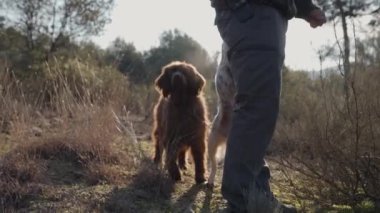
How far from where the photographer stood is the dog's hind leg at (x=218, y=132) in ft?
16.9

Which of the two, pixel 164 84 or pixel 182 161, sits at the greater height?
pixel 164 84

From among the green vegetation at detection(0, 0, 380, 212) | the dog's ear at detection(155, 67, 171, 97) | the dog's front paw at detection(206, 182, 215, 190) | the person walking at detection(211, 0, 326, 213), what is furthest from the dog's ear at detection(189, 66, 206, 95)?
the person walking at detection(211, 0, 326, 213)

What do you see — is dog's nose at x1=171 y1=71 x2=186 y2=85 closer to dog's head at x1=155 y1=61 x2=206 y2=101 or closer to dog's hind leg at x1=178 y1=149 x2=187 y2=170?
dog's head at x1=155 y1=61 x2=206 y2=101

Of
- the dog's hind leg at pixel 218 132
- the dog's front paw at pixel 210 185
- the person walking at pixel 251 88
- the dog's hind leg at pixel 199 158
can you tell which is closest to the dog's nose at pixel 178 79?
the dog's hind leg at pixel 199 158

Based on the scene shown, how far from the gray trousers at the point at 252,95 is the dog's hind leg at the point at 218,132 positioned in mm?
1448

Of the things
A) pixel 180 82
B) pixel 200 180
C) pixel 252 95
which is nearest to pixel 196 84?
pixel 180 82

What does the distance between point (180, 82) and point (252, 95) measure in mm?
2611

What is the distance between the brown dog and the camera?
5820 mm

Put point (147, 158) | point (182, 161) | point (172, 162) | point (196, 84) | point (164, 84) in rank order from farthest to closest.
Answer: point (182, 161), point (164, 84), point (196, 84), point (172, 162), point (147, 158)

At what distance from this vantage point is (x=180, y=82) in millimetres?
6043

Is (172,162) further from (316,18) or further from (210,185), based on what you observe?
(316,18)

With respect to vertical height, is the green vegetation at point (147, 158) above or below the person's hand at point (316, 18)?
below

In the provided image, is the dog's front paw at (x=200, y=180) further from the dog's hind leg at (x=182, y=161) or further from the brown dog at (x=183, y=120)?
the dog's hind leg at (x=182, y=161)

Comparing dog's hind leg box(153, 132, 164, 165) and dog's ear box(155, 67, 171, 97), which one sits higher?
dog's ear box(155, 67, 171, 97)
